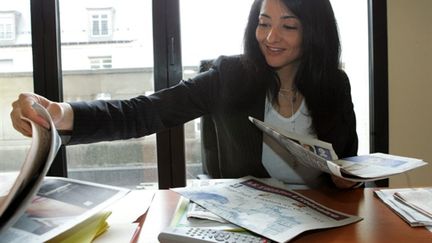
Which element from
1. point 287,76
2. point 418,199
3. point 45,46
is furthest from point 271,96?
point 45,46

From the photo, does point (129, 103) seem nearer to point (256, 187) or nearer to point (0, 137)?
point (256, 187)

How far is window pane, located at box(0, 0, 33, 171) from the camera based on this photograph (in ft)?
7.05

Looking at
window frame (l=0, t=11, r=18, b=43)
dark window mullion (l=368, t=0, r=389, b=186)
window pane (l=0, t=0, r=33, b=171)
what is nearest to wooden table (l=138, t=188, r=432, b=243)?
dark window mullion (l=368, t=0, r=389, b=186)

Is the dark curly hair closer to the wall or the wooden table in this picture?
the wooden table

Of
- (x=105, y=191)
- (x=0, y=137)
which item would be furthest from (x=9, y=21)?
(x=105, y=191)

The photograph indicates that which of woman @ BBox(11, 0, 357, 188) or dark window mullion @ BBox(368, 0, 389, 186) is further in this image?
dark window mullion @ BBox(368, 0, 389, 186)

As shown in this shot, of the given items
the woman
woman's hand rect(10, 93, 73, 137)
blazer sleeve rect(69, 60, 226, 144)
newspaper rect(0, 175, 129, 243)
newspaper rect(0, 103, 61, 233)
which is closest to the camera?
newspaper rect(0, 103, 61, 233)

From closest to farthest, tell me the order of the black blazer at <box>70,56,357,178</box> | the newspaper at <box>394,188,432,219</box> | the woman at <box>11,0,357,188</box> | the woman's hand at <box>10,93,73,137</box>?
the woman's hand at <box>10,93,73,137</box>, the newspaper at <box>394,188,432,219</box>, the black blazer at <box>70,56,357,178</box>, the woman at <box>11,0,357,188</box>

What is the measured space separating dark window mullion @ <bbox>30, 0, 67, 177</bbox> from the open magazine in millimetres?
1678

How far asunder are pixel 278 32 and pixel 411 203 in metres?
0.64

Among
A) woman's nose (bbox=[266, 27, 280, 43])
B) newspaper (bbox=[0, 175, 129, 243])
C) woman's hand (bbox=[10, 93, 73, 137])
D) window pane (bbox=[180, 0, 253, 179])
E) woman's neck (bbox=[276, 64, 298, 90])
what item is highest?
window pane (bbox=[180, 0, 253, 179])

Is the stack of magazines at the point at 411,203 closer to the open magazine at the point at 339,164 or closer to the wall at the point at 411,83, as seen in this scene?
the open magazine at the point at 339,164

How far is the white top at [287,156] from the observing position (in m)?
1.09

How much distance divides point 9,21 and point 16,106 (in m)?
1.74
